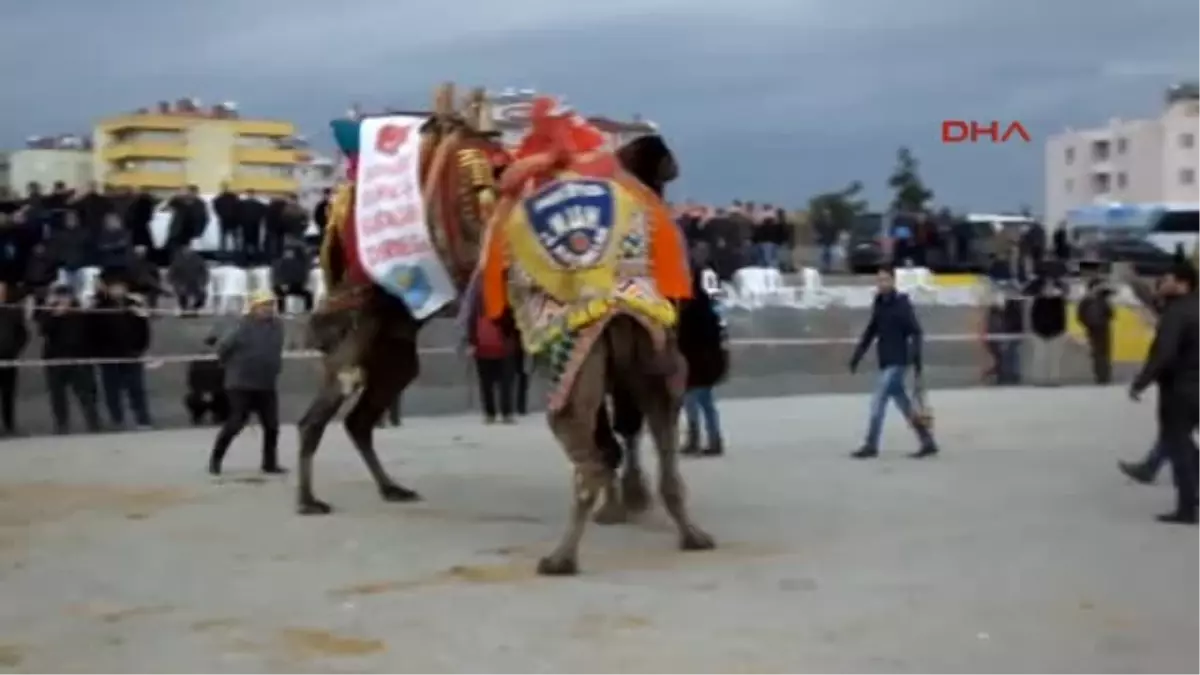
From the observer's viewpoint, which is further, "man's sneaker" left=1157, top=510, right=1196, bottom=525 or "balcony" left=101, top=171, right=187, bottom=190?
"balcony" left=101, top=171, right=187, bottom=190

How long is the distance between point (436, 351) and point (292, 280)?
2.74 meters

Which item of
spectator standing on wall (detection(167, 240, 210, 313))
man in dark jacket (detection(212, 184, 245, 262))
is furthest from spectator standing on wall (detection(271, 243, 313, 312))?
man in dark jacket (detection(212, 184, 245, 262))

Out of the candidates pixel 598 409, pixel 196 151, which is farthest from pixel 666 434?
pixel 196 151

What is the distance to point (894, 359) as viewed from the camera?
1723 cm

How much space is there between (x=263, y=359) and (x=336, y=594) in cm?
600

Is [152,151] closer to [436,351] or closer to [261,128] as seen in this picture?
[261,128]

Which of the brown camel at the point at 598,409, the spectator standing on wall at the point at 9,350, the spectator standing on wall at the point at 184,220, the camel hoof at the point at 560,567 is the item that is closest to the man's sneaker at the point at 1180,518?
the brown camel at the point at 598,409

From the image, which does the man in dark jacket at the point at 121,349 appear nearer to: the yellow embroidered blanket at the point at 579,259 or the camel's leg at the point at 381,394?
the camel's leg at the point at 381,394

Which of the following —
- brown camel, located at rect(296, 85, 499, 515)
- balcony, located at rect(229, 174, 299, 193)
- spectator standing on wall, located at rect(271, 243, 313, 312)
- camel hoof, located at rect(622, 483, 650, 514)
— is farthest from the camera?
balcony, located at rect(229, 174, 299, 193)

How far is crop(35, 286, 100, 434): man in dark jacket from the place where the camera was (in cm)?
2027

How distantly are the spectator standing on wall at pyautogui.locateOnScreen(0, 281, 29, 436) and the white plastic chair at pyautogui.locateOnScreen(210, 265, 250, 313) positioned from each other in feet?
17.1

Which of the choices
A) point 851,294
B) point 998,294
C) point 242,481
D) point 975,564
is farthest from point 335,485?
point 851,294

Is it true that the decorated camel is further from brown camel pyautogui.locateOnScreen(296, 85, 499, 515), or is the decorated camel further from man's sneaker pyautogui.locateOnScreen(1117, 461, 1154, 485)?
man's sneaker pyautogui.locateOnScreen(1117, 461, 1154, 485)

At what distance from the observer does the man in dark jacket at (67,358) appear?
20266 millimetres
